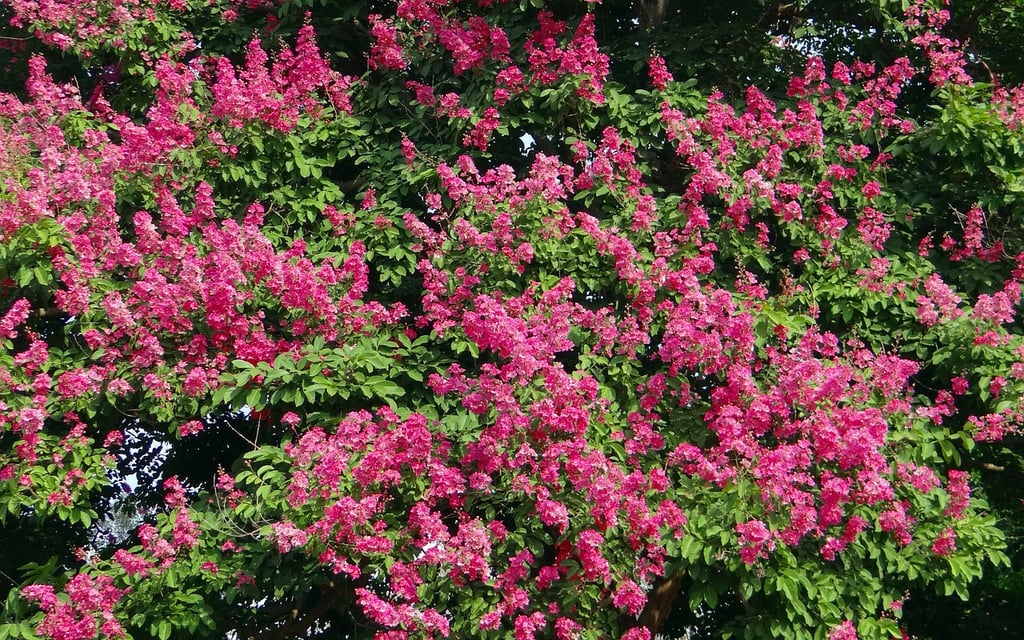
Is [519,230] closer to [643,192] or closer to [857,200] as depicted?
[643,192]

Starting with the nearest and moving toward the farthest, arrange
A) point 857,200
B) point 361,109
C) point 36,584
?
1. point 36,584
2. point 857,200
3. point 361,109

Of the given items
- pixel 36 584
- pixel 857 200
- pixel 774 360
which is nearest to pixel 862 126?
pixel 857 200

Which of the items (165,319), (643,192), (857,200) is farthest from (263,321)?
(857,200)

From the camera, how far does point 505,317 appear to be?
596 cm

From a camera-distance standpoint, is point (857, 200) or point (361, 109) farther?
point (361, 109)

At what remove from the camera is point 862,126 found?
280 inches

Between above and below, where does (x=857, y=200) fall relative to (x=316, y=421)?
above

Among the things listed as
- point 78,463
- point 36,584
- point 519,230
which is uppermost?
point 519,230

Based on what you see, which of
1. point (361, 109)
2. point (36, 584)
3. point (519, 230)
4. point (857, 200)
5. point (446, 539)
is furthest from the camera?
point (361, 109)

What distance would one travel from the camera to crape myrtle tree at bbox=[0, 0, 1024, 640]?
575cm

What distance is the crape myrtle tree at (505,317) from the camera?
5.75m

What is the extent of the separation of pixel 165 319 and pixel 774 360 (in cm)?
347

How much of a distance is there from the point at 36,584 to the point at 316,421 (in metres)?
1.80

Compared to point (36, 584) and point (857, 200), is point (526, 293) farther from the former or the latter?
point (36, 584)
